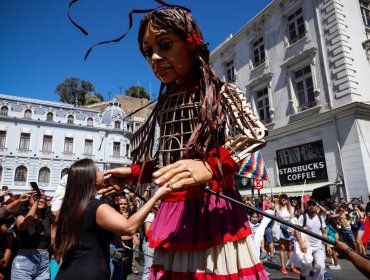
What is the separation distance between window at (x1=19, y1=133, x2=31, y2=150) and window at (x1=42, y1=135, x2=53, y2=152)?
4.60 feet

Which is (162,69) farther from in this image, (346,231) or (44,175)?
(44,175)

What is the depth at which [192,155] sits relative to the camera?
1.57 meters

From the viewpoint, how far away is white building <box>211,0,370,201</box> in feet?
41.5

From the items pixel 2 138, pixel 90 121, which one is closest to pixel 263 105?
pixel 90 121

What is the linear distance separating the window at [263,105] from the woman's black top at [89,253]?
15795 mm

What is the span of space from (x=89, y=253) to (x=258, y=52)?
18043 mm

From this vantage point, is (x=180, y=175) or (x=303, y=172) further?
(x=303, y=172)

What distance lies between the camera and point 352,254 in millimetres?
1436

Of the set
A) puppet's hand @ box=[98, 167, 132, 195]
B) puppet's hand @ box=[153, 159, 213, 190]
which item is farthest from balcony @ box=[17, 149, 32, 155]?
puppet's hand @ box=[153, 159, 213, 190]

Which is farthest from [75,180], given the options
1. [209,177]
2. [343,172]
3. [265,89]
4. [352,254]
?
[265,89]

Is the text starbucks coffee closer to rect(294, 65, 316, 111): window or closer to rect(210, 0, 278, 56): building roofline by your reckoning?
rect(294, 65, 316, 111): window

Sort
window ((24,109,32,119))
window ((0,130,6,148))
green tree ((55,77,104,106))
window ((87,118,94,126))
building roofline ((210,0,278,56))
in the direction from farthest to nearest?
1. green tree ((55,77,104,106))
2. window ((87,118,94,126))
3. window ((24,109,32,119))
4. window ((0,130,6,148))
5. building roofline ((210,0,278,56))

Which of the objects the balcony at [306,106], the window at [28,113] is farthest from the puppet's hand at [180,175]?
the window at [28,113]

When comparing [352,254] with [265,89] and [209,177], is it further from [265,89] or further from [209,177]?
[265,89]
